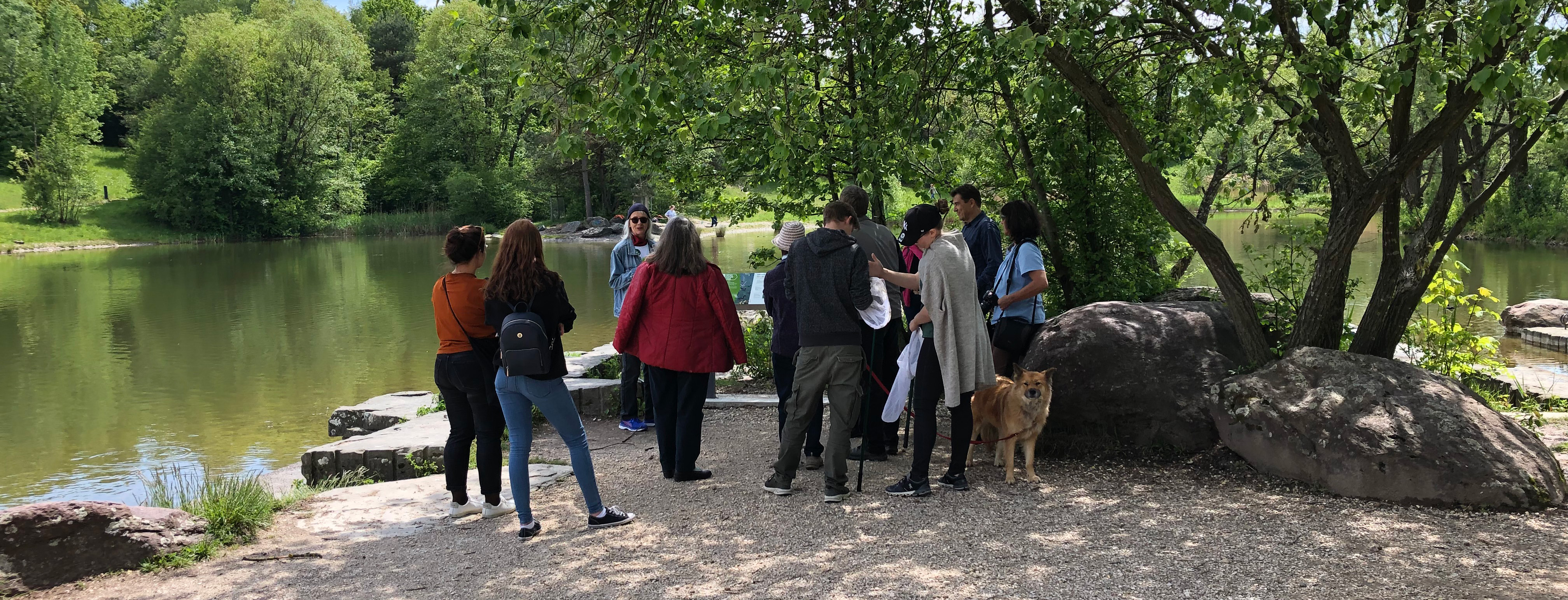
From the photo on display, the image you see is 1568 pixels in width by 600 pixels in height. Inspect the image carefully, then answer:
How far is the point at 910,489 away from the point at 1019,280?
1.51m

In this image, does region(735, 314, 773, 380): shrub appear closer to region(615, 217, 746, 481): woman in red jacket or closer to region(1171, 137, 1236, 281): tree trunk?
region(615, 217, 746, 481): woman in red jacket

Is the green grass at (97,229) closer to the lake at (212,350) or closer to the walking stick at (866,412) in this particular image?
the lake at (212,350)

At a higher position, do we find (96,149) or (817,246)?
(96,149)

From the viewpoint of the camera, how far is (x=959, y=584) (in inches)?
165

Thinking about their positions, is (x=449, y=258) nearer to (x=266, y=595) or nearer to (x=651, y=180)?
(x=266, y=595)

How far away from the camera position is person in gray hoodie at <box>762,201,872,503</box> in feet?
17.8

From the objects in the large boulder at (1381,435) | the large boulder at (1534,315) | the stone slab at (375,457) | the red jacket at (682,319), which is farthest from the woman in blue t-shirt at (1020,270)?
the large boulder at (1534,315)

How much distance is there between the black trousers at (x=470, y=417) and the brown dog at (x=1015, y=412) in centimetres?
274

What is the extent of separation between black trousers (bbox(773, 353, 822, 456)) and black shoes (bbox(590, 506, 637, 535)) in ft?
4.26

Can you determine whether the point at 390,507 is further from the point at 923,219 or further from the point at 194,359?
the point at 194,359

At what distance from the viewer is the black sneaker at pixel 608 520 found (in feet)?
17.4

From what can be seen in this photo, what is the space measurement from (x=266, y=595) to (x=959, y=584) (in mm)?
2970

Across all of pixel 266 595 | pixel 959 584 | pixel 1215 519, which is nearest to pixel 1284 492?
pixel 1215 519

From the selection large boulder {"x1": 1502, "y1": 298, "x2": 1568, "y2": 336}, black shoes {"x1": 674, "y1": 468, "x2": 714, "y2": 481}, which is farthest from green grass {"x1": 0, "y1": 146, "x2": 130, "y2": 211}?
large boulder {"x1": 1502, "y1": 298, "x2": 1568, "y2": 336}
